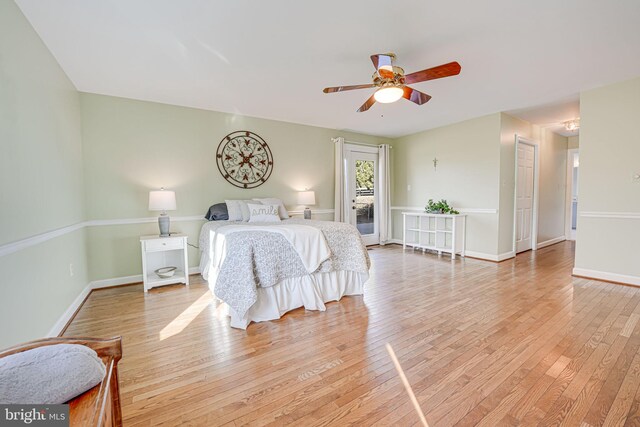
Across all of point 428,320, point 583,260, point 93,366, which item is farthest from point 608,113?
point 93,366

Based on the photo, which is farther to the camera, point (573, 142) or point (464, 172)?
point (573, 142)

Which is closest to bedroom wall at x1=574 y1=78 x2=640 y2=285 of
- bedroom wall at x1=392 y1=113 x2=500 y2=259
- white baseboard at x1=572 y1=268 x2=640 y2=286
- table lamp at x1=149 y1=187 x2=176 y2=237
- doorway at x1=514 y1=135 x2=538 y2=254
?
white baseboard at x1=572 y1=268 x2=640 y2=286

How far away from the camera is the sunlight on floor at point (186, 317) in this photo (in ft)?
7.86

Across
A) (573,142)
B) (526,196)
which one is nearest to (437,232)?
(526,196)

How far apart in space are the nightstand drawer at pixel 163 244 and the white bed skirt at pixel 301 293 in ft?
4.86

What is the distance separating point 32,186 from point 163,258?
210 centimetres

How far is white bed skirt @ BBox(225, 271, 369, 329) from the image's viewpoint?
2.59m

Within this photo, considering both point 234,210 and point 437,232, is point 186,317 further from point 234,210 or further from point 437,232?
point 437,232

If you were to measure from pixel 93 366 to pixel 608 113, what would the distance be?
17.4ft

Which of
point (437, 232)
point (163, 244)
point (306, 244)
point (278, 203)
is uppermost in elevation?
point (278, 203)

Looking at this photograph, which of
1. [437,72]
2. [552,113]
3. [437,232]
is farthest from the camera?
[437,232]

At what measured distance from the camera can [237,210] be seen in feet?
13.4

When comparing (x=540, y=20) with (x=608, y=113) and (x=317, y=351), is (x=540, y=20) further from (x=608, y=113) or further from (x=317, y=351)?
(x=317, y=351)

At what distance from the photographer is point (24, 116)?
6.37 feet
